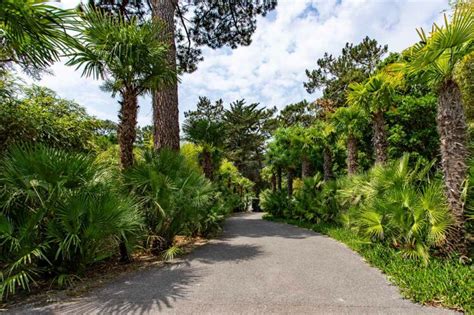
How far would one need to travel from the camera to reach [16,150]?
14.3 feet

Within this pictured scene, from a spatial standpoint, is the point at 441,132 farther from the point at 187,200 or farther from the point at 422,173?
the point at 187,200

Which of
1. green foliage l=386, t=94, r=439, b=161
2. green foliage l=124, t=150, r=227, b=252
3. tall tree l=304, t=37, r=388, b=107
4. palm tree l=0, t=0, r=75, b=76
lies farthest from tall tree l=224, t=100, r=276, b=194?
palm tree l=0, t=0, r=75, b=76

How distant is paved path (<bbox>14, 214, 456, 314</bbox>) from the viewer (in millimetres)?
3469

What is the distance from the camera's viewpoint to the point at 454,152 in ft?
16.6

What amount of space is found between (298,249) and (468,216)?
354 cm

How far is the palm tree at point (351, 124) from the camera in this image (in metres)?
10.1

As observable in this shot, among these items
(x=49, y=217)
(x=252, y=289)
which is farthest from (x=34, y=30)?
(x=252, y=289)

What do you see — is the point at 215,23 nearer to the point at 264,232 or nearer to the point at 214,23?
the point at 214,23

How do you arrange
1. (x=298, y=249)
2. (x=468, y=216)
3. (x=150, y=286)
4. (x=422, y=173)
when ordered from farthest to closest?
1. (x=298, y=249)
2. (x=422, y=173)
3. (x=468, y=216)
4. (x=150, y=286)

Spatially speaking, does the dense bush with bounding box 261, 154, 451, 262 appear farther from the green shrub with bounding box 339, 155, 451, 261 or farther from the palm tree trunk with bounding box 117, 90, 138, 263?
the palm tree trunk with bounding box 117, 90, 138, 263

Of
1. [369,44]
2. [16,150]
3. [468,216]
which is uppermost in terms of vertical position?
[369,44]

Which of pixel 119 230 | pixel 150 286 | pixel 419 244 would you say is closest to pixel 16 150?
pixel 119 230

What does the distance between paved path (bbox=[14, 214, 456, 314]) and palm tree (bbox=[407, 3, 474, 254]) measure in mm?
1797

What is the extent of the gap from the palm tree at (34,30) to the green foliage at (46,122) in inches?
133
